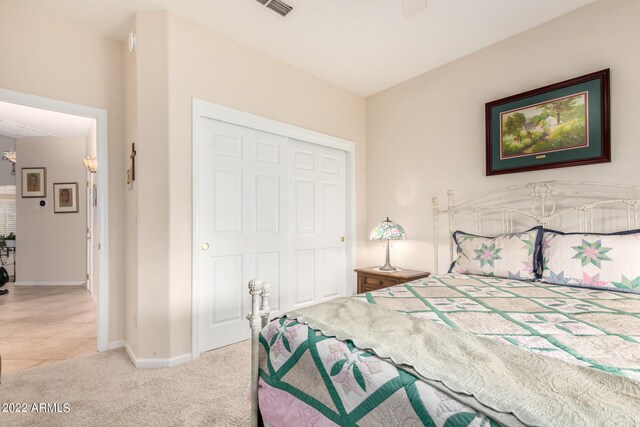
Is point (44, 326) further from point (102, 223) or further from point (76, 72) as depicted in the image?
point (76, 72)

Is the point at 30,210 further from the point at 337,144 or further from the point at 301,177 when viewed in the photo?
the point at 337,144

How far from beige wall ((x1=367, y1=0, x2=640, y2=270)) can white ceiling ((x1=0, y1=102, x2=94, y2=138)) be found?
4140mm

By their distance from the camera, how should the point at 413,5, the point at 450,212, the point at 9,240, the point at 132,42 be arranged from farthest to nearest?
the point at 9,240
the point at 450,212
the point at 132,42
the point at 413,5

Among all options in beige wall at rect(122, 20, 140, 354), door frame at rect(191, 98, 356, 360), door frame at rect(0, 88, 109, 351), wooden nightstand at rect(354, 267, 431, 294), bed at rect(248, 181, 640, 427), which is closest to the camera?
bed at rect(248, 181, 640, 427)

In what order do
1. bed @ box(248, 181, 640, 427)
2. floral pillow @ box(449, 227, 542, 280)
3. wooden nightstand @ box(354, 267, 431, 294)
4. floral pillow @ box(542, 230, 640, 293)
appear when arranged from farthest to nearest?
wooden nightstand @ box(354, 267, 431, 294), floral pillow @ box(449, 227, 542, 280), floral pillow @ box(542, 230, 640, 293), bed @ box(248, 181, 640, 427)

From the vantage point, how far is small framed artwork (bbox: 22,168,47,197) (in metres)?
5.38

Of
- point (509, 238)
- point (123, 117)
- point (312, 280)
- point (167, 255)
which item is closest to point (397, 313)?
point (509, 238)

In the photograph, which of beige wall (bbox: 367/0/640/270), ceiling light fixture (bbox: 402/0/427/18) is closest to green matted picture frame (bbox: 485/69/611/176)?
beige wall (bbox: 367/0/640/270)

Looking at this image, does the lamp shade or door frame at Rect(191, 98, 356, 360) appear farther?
the lamp shade

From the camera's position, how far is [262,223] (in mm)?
3051

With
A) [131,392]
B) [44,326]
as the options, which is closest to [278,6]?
[131,392]

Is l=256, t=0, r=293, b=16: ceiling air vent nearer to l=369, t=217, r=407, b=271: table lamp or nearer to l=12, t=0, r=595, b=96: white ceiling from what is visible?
l=12, t=0, r=595, b=96: white ceiling

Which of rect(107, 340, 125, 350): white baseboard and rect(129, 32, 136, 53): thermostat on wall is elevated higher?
rect(129, 32, 136, 53): thermostat on wall

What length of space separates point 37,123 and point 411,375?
611 cm
